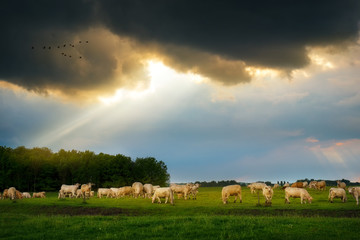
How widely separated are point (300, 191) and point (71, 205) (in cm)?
2911

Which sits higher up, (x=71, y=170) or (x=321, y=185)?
(x=71, y=170)

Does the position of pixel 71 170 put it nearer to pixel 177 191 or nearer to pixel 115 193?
pixel 115 193

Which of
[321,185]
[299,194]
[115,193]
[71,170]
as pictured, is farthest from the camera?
[71,170]

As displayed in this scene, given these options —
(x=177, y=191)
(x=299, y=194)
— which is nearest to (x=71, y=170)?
(x=177, y=191)

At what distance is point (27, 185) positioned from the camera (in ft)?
331

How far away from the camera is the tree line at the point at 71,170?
98.7 meters

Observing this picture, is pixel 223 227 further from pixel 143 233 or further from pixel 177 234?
pixel 143 233

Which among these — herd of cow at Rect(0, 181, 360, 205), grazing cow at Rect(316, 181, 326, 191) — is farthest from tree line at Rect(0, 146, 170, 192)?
grazing cow at Rect(316, 181, 326, 191)

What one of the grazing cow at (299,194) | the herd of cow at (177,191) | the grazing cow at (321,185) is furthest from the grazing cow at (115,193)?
the grazing cow at (321,185)

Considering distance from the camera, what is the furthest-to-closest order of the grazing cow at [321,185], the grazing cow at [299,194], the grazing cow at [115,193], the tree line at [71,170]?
the tree line at [71,170] → the grazing cow at [321,185] → the grazing cow at [115,193] → the grazing cow at [299,194]

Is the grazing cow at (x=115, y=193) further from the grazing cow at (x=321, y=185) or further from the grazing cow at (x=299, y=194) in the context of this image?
the grazing cow at (x=321, y=185)

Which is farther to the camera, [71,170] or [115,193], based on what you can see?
[71,170]

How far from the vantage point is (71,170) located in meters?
A: 109

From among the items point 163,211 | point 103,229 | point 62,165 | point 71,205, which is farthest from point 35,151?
point 103,229
